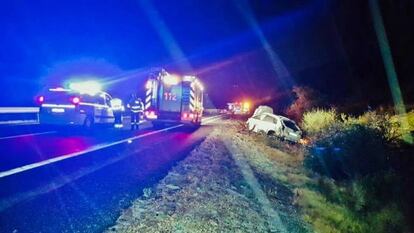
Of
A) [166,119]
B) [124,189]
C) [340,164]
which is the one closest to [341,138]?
[340,164]

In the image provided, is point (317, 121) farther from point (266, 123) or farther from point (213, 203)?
point (213, 203)

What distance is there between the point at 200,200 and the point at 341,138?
727 centimetres

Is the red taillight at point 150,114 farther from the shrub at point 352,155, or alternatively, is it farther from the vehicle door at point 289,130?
the shrub at point 352,155

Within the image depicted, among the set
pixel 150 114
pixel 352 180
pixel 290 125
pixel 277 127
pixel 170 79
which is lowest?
pixel 352 180

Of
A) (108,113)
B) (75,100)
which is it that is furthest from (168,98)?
(75,100)

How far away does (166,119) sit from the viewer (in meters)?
23.0

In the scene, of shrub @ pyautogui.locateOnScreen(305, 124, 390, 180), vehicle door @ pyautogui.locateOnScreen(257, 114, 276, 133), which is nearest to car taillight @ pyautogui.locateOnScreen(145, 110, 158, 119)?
vehicle door @ pyautogui.locateOnScreen(257, 114, 276, 133)

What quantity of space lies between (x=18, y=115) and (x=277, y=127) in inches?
473

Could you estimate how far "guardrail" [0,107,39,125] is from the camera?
17781mm

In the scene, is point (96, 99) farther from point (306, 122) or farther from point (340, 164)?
point (306, 122)

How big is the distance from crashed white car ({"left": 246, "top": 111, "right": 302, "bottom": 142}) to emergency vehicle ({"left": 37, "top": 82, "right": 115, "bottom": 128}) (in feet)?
30.9

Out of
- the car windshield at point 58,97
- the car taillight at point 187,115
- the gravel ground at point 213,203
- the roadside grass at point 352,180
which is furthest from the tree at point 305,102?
the gravel ground at point 213,203

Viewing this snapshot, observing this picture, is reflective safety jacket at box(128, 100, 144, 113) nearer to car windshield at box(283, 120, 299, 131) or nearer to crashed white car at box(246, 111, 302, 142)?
crashed white car at box(246, 111, 302, 142)

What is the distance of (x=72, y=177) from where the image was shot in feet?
26.9
